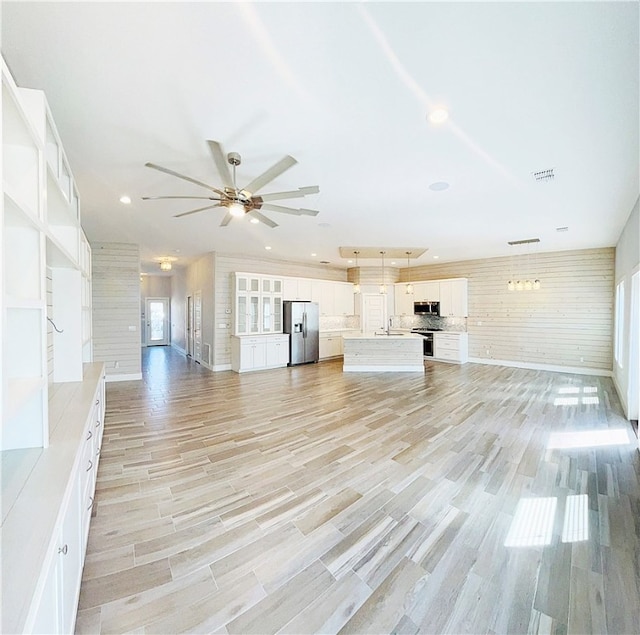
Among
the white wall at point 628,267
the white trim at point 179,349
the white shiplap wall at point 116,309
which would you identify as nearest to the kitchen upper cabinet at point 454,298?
the white wall at point 628,267

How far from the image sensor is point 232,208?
9.88ft

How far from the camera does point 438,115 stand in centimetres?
228

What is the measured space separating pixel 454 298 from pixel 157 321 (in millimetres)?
11850

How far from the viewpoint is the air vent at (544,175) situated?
3221mm

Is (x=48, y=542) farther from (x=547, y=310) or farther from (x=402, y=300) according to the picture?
(x=402, y=300)

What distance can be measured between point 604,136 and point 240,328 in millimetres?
7193

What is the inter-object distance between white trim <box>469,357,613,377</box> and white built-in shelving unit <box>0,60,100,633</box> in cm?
916

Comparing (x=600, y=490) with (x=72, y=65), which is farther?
(x=600, y=490)

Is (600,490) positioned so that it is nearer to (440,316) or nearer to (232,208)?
(232,208)

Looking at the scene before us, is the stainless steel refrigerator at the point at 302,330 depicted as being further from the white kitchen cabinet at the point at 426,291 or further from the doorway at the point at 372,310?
the white kitchen cabinet at the point at 426,291

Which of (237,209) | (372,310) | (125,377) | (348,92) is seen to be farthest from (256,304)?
(348,92)

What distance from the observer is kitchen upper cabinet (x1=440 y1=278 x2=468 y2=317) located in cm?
893

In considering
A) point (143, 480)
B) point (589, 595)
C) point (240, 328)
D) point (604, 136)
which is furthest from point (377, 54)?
point (240, 328)

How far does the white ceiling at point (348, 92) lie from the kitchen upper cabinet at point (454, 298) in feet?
16.2
